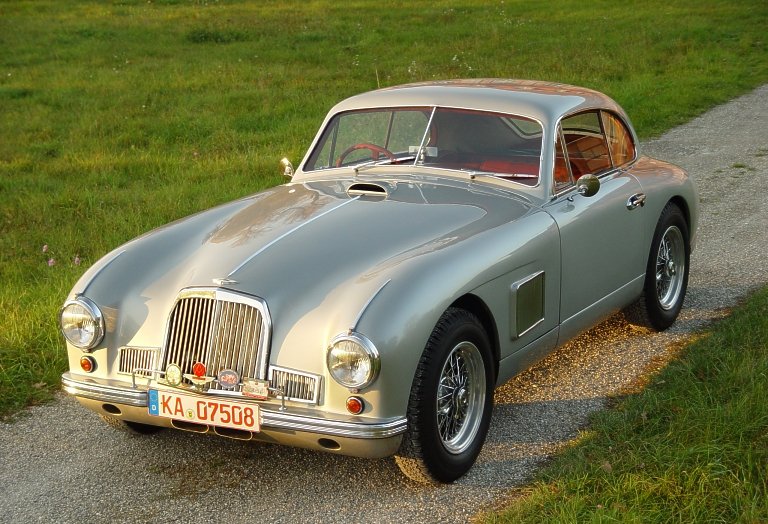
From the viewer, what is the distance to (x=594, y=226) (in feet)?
17.8

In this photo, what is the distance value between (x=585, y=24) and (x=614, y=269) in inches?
692

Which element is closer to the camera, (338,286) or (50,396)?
(338,286)

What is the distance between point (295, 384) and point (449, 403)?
2.28 feet

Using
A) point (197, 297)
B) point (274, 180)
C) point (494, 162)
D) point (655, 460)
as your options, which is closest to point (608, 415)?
point (655, 460)

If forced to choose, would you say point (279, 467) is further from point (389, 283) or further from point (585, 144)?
point (585, 144)

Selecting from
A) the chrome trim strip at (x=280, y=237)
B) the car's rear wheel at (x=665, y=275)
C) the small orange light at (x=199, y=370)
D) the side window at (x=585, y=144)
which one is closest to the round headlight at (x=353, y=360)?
the small orange light at (x=199, y=370)

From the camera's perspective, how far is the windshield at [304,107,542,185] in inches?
214

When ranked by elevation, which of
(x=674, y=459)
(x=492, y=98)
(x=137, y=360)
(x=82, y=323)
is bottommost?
(x=674, y=459)

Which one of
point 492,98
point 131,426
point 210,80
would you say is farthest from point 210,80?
point 131,426

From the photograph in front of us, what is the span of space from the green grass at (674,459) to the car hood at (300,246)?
1.02 meters

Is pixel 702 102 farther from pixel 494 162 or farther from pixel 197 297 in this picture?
pixel 197 297

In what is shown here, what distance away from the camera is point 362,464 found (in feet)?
15.0

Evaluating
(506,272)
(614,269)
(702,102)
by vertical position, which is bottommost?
(702,102)

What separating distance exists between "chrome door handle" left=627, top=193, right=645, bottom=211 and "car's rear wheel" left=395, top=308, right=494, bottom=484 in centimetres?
170
